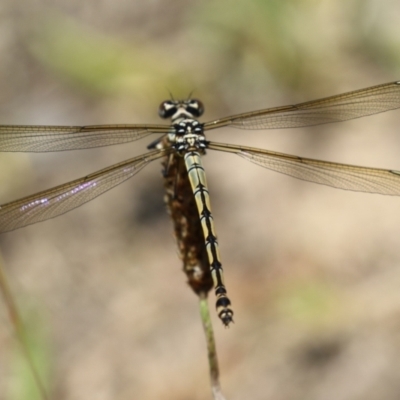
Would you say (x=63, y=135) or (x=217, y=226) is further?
(x=217, y=226)

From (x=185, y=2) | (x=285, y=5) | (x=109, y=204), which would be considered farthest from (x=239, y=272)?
(x=185, y=2)

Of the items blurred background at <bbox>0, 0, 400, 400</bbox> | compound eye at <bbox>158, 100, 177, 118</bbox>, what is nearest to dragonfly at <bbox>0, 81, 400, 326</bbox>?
compound eye at <bbox>158, 100, 177, 118</bbox>

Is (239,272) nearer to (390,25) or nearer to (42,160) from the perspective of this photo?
(42,160)

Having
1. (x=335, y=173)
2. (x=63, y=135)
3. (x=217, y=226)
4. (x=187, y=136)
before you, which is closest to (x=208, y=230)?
(x=187, y=136)

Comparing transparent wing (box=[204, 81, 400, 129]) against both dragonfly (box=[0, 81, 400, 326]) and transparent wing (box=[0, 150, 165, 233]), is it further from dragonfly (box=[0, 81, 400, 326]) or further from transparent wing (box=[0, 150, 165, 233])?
transparent wing (box=[0, 150, 165, 233])

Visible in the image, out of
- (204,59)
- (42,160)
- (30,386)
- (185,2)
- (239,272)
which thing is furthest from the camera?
(185,2)

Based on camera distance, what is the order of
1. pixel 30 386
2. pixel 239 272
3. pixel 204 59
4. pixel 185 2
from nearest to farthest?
pixel 30 386
pixel 239 272
pixel 204 59
pixel 185 2

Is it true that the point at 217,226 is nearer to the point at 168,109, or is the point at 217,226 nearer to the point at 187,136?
the point at 168,109
